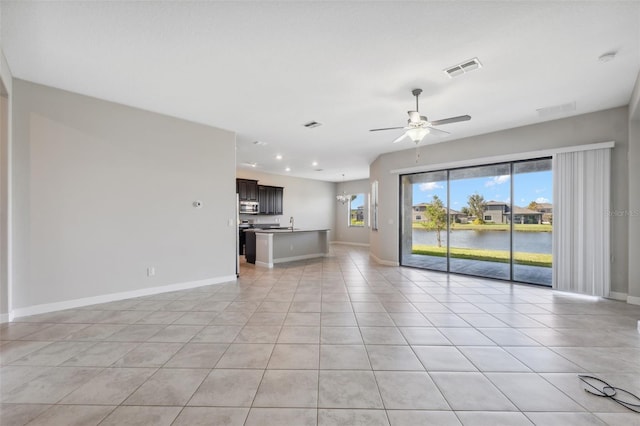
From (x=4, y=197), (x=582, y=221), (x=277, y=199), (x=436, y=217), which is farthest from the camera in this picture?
(x=277, y=199)

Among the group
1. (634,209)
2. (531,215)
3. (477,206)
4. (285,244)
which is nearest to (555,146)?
(531,215)

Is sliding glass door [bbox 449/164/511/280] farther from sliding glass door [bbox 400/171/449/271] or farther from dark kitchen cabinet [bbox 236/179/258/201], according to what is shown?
dark kitchen cabinet [bbox 236/179/258/201]

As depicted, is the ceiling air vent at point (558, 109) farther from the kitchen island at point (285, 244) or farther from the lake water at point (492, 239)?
the kitchen island at point (285, 244)

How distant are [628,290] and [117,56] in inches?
303

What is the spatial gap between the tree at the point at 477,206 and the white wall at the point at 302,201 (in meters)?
6.94

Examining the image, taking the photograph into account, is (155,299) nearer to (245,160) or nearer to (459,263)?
(245,160)

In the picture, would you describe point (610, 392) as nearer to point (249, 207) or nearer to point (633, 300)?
point (633, 300)

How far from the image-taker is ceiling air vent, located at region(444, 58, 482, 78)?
117 inches

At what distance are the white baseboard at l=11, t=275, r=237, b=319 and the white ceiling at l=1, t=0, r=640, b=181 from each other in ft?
9.86

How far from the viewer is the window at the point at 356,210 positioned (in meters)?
12.0

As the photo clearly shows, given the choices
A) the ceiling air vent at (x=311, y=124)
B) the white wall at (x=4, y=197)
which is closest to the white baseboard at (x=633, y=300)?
the ceiling air vent at (x=311, y=124)

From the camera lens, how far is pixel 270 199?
10430mm

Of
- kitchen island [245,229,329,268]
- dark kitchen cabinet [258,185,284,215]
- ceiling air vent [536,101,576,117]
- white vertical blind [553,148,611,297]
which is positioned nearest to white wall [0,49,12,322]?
kitchen island [245,229,329,268]

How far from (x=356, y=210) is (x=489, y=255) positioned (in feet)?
20.4
